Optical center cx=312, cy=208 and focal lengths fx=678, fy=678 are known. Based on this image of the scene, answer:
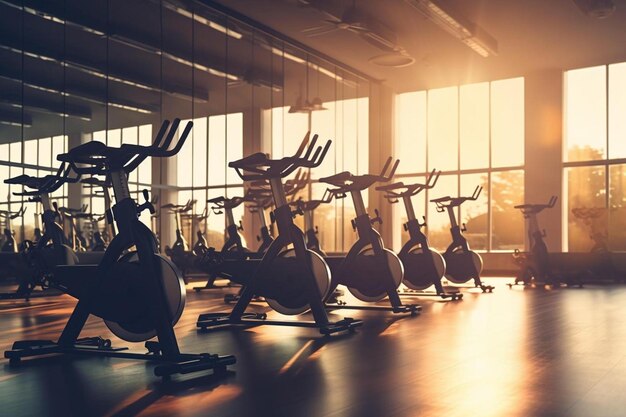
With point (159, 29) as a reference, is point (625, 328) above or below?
below

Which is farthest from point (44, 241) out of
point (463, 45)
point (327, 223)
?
point (327, 223)

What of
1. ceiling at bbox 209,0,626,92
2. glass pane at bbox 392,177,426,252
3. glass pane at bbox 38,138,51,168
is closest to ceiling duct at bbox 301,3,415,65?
ceiling at bbox 209,0,626,92

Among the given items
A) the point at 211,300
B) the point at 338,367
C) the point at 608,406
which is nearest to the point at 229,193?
the point at 211,300

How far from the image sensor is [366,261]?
5.55 m

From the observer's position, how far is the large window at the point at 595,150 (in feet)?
41.4

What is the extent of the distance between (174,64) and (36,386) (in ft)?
26.2

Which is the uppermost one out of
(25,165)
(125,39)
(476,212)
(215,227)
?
(125,39)

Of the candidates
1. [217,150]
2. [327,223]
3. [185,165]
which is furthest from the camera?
[327,223]

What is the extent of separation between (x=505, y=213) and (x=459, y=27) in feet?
17.8

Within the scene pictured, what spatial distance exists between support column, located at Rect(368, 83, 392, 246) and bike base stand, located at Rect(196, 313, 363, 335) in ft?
31.6

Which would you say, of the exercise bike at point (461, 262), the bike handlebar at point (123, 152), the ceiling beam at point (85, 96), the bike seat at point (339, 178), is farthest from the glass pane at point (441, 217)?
the bike handlebar at point (123, 152)

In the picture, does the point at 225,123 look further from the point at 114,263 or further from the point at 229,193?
the point at 114,263

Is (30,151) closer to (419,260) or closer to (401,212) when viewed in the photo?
(419,260)

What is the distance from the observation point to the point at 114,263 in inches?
125
